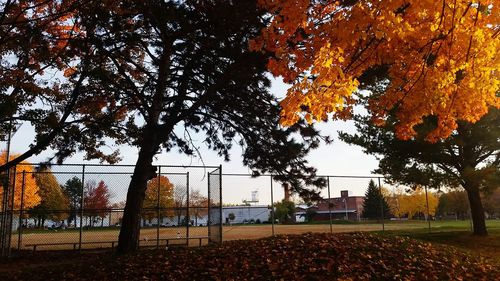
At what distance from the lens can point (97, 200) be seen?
16.1m

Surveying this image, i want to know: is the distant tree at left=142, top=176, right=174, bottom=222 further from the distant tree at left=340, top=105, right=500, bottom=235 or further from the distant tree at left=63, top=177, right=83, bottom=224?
the distant tree at left=340, top=105, right=500, bottom=235

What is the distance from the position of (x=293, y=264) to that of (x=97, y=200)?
10.9m

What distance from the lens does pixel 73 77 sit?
1020 cm

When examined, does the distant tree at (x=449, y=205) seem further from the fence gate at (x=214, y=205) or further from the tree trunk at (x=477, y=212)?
the fence gate at (x=214, y=205)

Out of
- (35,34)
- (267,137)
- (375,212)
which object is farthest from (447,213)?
(35,34)

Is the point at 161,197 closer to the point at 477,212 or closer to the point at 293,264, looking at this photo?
the point at 293,264

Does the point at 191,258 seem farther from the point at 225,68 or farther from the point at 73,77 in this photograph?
the point at 73,77

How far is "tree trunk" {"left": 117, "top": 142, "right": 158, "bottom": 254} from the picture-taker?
32.3ft

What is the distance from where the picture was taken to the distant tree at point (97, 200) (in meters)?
13.9

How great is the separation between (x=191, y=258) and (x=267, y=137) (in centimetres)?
380

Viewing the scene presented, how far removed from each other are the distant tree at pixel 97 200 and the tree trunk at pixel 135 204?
351 centimetres

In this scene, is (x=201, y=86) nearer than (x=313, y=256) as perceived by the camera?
No

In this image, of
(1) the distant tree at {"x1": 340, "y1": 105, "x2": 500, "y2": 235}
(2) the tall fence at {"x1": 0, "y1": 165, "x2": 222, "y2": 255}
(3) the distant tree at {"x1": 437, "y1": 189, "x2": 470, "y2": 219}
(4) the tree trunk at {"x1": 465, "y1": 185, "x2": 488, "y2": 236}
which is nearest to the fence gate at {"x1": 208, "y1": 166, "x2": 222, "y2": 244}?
(2) the tall fence at {"x1": 0, "y1": 165, "x2": 222, "y2": 255}

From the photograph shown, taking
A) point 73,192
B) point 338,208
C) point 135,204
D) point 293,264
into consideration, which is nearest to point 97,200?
point 73,192
